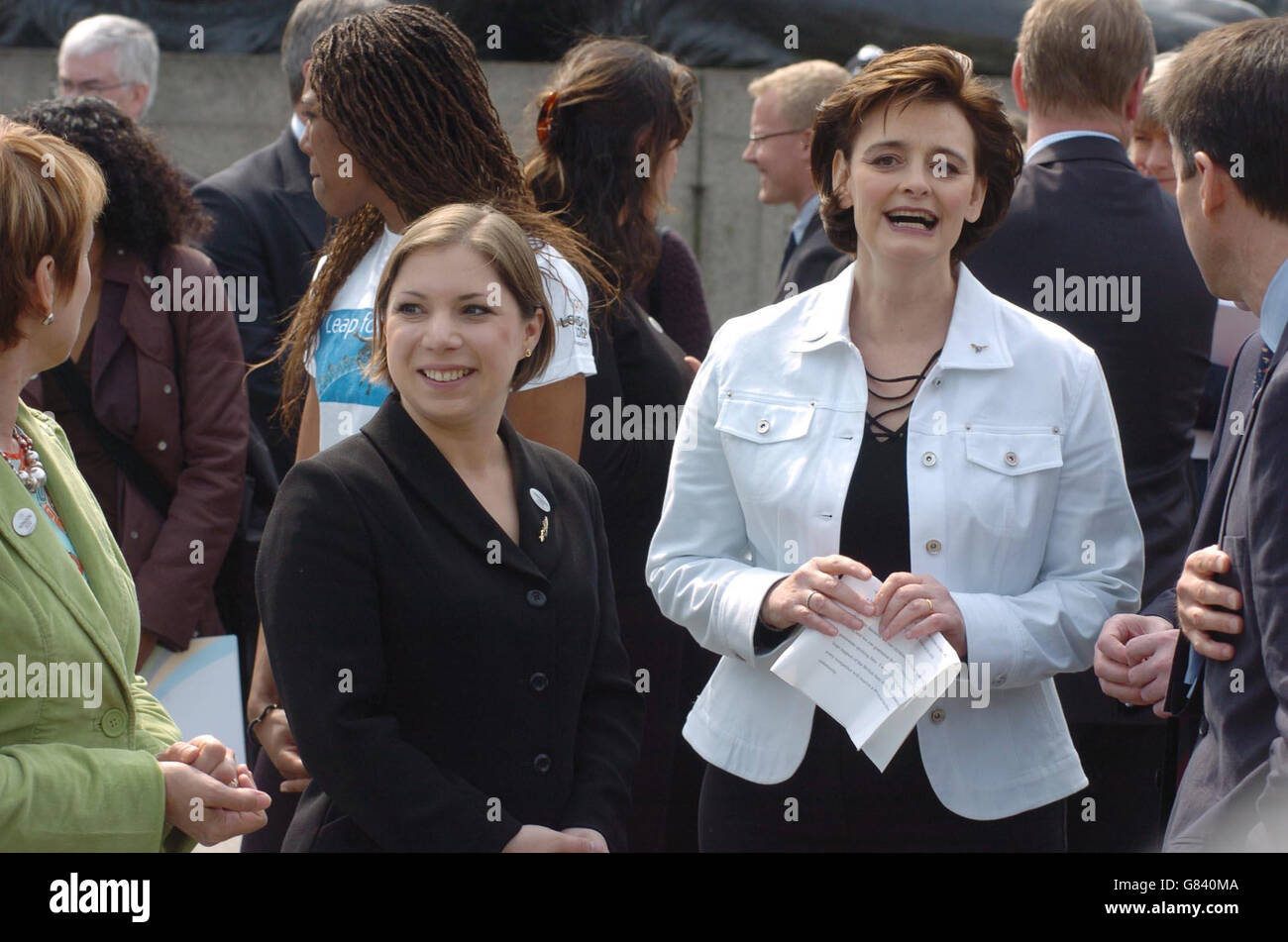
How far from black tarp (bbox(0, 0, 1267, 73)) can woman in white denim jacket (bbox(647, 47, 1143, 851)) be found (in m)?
4.29

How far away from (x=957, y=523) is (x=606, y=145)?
1.40 m

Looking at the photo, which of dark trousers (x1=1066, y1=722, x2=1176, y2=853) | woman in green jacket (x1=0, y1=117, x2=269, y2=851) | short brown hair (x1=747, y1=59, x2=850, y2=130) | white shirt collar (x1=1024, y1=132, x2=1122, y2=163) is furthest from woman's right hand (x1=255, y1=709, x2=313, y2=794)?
short brown hair (x1=747, y1=59, x2=850, y2=130)

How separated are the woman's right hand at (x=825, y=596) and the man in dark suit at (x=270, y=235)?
91.9 inches

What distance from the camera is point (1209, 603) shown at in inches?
92.3

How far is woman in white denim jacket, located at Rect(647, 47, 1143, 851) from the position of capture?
2.80m

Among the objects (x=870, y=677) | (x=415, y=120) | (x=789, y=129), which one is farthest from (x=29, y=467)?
(x=789, y=129)

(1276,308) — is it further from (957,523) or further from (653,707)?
(653,707)

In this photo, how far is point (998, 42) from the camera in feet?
23.6

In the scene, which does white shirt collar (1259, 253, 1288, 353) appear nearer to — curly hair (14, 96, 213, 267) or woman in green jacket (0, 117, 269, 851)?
woman in green jacket (0, 117, 269, 851)

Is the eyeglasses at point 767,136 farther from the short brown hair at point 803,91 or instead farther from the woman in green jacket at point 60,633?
the woman in green jacket at point 60,633

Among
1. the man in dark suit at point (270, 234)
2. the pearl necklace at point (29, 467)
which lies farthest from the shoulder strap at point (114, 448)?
the pearl necklace at point (29, 467)
